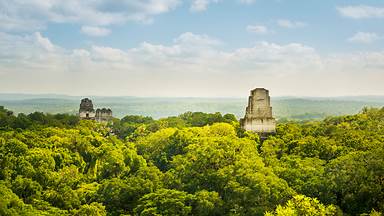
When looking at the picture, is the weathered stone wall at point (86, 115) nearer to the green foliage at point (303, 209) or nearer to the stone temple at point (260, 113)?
the stone temple at point (260, 113)

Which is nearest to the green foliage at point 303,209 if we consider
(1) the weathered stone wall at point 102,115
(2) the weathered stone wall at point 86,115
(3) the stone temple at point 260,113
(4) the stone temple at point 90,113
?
(3) the stone temple at point 260,113

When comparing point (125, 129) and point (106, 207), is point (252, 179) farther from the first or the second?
point (125, 129)

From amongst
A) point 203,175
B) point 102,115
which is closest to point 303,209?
point 203,175

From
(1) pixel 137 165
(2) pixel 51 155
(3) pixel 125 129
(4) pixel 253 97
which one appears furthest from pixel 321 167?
(3) pixel 125 129

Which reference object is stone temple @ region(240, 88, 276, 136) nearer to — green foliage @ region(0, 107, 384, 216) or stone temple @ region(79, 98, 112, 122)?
green foliage @ region(0, 107, 384, 216)

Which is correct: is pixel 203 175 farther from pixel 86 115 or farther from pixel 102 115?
pixel 102 115

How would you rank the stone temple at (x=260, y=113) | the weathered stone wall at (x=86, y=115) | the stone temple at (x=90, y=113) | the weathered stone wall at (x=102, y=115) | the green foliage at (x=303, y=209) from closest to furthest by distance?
1. the green foliage at (x=303, y=209)
2. the stone temple at (x=260, y=113)
3. the weathered stone wall at (x=86, y=115)
4. the stone temple at (x=90, y=113)
5. the weathered stone wall at (x=102, y=115)

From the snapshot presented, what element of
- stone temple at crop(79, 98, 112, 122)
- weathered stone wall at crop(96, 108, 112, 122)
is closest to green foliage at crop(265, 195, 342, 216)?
stone temple at crop(79, 98, 112, 122)
